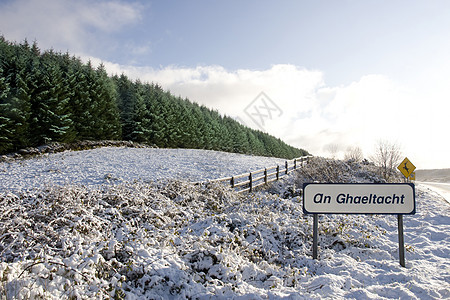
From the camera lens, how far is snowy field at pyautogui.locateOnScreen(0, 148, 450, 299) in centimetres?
461

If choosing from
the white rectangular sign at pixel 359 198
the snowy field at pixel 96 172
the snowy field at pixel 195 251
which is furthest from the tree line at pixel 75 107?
the white rectangular sign at pixel 359 198

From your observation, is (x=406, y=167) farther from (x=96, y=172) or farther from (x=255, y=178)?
(x=96, y=172)

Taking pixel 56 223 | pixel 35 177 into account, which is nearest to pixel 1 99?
pixel 35 177

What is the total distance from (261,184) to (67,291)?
13.7m

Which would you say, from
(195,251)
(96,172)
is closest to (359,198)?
(195,251)

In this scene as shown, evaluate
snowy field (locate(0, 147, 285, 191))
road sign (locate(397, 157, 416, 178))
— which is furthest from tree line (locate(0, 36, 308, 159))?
road sign (locate(397, 157, 416, 178))

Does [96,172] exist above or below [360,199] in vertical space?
above

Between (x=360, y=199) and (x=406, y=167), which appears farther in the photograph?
(x=406, y=167)

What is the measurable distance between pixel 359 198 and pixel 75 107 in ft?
101

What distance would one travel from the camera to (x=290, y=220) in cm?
887

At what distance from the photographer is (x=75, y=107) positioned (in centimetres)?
2983

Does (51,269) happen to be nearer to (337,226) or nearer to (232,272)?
(232,272)

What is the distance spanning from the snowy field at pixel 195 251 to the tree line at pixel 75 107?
1970 centimetres

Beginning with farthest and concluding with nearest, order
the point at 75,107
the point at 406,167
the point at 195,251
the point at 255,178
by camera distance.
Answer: the point at 75,107 < the point at 406,167 < the point at 255,178 < the point at 195,251
